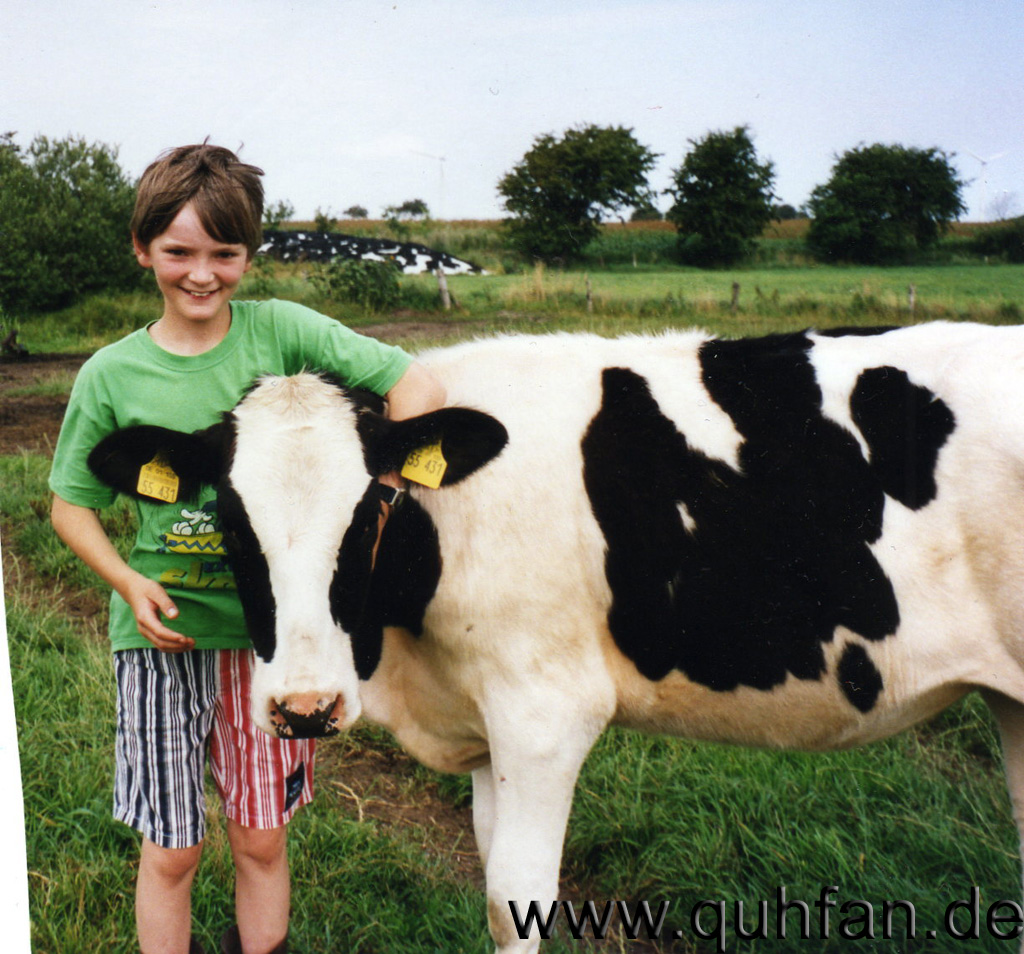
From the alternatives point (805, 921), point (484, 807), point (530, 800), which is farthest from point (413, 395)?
point (805, 921)

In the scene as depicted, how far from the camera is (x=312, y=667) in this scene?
1852 mm

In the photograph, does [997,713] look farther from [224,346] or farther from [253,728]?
[224,346]

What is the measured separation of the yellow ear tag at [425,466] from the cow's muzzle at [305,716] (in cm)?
58

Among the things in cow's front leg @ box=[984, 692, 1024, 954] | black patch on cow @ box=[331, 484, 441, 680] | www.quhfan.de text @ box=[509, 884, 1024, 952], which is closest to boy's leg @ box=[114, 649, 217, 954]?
black patch on cow @ box=[331, 484, 441, 680]

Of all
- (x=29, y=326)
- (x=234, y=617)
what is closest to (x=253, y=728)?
(x=234, y=617)

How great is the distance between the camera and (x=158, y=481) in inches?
83.8

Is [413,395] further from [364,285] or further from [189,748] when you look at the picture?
[364,285]

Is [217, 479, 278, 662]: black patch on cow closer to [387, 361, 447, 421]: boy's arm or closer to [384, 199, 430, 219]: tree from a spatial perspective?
[387, 361, 447, 421]: boy's arm

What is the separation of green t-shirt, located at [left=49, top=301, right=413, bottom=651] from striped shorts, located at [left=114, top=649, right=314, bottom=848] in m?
0.09

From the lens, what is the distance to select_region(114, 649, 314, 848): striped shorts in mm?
2285

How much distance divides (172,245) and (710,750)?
2.66m

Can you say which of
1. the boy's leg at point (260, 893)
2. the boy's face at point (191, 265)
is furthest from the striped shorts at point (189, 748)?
the boy's face at point (191, 265)

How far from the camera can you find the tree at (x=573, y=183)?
14.1 ft

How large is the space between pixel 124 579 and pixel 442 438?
0.84m
